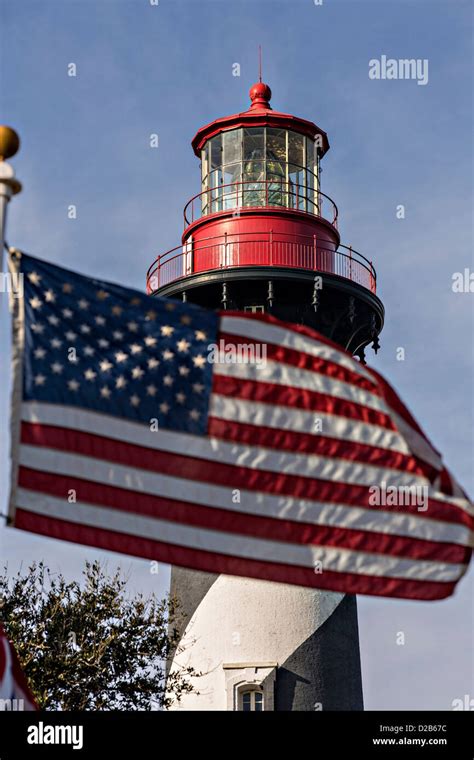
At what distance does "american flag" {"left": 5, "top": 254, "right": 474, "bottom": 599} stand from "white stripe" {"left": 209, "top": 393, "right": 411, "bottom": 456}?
12 millimetres

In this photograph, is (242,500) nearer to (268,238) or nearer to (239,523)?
(239,523)

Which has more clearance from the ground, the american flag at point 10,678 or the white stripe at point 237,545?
the white stripe at point 237,545

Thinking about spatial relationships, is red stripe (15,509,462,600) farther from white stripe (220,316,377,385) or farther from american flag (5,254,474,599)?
white stripe (220,316,377,385)

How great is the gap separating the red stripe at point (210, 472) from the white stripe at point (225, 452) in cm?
5

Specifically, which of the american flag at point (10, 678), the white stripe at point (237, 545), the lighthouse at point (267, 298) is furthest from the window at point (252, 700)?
the white stripe at point (237, 545)

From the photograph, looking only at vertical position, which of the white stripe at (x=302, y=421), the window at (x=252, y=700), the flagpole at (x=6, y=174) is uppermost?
the flagpole at (x=6, y=174)

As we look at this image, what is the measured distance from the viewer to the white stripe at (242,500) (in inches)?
375

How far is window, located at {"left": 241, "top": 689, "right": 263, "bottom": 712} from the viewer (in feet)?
80.0

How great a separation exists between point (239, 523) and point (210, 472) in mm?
469

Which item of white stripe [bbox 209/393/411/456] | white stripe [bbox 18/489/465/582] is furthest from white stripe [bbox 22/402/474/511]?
white stripe [bbox 18/489/465/582]

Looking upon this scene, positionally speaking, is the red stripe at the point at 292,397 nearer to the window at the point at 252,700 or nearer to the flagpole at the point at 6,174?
the flagpole at the point at 6,174

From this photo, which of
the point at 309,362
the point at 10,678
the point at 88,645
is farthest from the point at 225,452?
the point at 88,645
